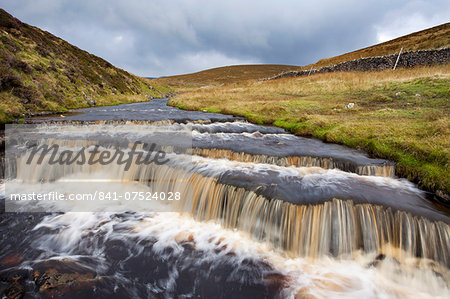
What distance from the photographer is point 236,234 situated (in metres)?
5.66

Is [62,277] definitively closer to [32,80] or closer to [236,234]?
[236,234]

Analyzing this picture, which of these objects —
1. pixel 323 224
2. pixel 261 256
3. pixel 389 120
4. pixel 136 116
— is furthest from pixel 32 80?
pixel 389 120

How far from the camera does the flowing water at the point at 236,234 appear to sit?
4.17 m

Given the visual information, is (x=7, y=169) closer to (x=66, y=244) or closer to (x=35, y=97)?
(x=66, y=244)

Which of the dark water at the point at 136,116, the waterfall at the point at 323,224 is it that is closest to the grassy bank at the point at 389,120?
the waterfall at the point at 323,224

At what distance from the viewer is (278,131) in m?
13.1

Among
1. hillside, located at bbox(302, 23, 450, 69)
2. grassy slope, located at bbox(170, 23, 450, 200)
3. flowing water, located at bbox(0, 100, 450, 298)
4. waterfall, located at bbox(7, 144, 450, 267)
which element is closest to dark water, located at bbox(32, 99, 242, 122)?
grassy slope, located at bbox(170, 23, 450, 200)

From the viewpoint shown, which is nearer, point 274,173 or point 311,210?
point 311,210

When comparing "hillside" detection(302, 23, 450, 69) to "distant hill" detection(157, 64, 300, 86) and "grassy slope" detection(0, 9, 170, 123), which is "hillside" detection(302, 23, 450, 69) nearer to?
"grassy slope" detection(0, 9, 170, 123)

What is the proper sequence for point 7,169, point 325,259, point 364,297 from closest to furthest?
point 364,297
point 325,259
point 7,169

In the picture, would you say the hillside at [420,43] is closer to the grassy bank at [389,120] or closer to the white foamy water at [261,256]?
the grassy bank at [389,120]

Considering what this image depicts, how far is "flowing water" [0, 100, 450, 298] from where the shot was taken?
4.17 metres

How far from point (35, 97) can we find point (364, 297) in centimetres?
2467

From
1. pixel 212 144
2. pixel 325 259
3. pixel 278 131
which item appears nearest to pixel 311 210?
pixel 325 259
